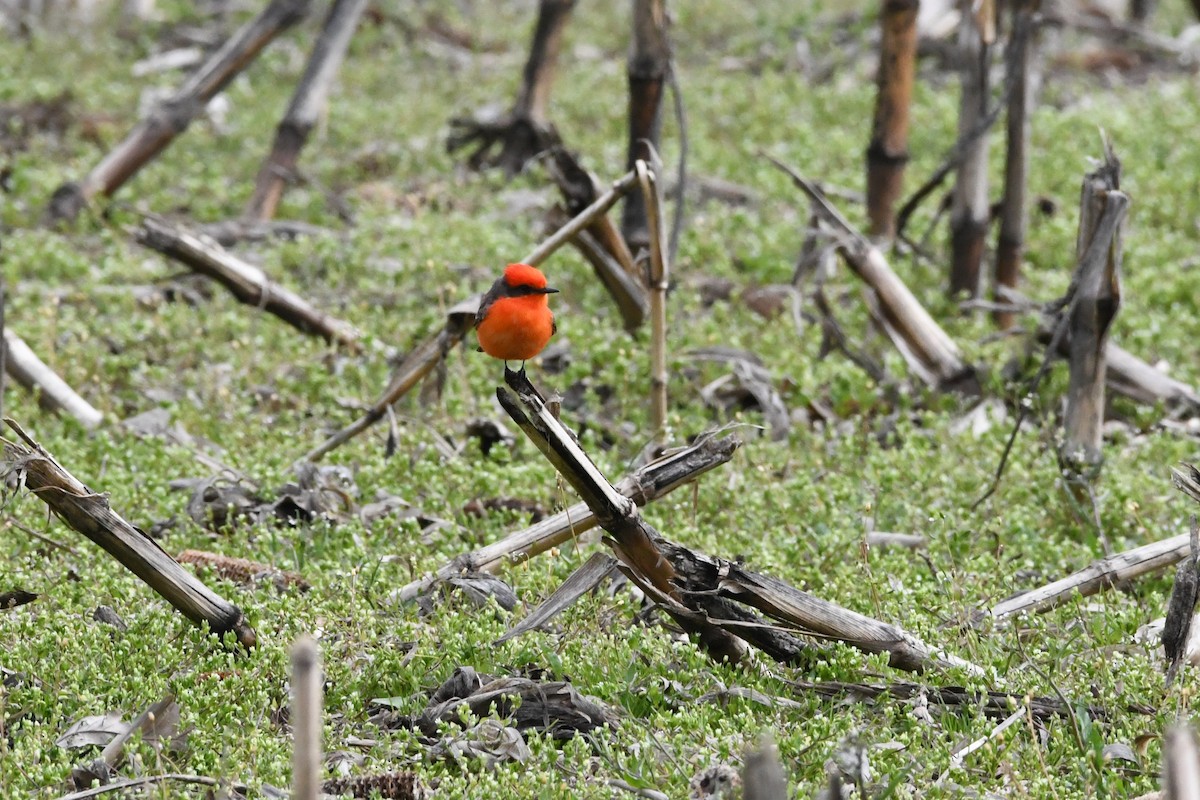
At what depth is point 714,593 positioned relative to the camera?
448cm

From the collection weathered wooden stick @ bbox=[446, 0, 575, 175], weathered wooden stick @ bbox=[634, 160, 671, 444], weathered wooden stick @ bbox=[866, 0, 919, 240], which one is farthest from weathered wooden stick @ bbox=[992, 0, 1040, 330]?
weathered wooden stick @ bbox=[446, 0, 575, 175]

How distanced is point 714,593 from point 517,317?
134 centimetres

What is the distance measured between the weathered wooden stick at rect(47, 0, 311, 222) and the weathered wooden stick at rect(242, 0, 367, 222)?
0.29m

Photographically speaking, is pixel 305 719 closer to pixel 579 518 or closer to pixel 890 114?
pixel 579 518

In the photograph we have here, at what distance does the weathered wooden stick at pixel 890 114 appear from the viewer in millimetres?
9289

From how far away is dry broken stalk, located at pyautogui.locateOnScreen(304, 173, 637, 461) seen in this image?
246 inches

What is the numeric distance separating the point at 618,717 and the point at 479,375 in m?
3.61

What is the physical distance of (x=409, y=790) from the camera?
160 inches

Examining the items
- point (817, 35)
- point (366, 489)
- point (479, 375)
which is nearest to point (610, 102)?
point (817, 35)

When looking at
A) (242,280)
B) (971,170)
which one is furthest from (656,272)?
(971,170)

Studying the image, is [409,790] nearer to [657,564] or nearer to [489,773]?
[489,773]

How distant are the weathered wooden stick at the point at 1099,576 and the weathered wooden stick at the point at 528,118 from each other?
6.34 metres

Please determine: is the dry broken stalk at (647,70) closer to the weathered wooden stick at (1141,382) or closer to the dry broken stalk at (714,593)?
the weathered wooden stick at (1141,382)

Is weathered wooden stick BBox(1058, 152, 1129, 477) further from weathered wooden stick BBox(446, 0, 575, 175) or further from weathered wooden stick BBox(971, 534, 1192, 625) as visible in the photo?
weathered wooden stick BBox(446, 0, 575, 175)
